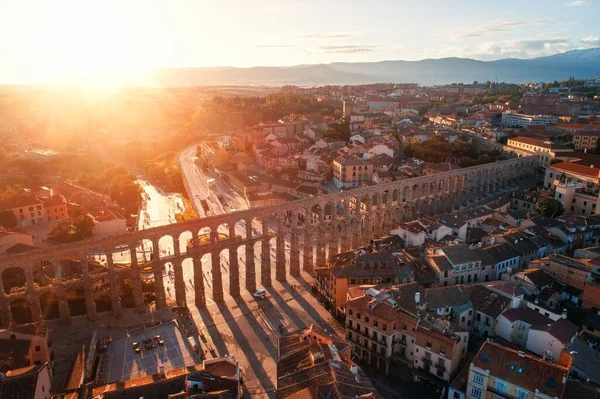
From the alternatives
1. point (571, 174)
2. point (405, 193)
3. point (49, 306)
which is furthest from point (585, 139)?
point (49, 306)

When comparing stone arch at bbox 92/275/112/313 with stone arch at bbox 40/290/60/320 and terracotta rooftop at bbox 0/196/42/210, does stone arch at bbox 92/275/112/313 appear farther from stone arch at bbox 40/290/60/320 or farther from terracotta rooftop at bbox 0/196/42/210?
terracotta rooftop at bbox 0/196/42/210

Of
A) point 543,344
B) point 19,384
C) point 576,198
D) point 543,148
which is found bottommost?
point 543,344

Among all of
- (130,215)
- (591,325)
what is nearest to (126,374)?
(591,325)

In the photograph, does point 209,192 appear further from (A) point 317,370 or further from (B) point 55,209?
(A) point 317,370

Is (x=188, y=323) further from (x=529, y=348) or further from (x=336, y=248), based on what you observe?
(x=529, y=348)

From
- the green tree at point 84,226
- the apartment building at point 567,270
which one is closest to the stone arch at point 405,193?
the apartment building at point 567,270

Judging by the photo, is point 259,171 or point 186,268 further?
point 259,171
